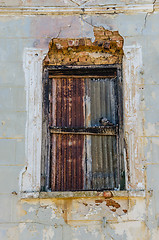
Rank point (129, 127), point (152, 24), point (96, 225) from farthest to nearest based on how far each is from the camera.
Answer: point (152, 24) → point (129, 127) → point (96, 225)

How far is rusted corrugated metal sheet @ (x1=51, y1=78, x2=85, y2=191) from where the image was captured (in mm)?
4961

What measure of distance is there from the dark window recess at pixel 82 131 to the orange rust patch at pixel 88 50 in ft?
0.61

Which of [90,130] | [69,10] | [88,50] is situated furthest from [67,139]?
[69,10]

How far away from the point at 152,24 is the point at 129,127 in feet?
6.08

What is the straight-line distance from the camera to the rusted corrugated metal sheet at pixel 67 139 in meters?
4.96

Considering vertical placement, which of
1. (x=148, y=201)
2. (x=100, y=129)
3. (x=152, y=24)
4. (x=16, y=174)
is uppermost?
(x=152, y=24)

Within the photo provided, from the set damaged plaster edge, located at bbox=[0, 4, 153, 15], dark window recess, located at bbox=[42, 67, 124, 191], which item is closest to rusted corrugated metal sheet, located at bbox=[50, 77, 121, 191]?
dark window recess, located at bbox=[42, 67, 124, 191]

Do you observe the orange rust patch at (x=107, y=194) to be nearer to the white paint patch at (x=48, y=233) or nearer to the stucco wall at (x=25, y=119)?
the stucco wall at (x=25, y=119)

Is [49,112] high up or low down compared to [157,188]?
up

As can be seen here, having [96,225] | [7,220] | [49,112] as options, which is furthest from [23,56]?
[96,225]

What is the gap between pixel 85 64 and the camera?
5395 millimetres

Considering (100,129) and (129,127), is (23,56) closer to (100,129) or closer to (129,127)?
(100,129)

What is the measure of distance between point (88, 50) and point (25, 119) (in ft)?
5.25

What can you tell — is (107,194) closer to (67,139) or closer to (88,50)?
(67,139)
